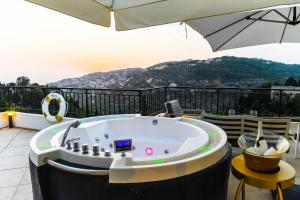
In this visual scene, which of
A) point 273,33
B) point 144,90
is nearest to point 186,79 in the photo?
point 144,90

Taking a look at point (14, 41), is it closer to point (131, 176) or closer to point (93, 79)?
point (93, 79)

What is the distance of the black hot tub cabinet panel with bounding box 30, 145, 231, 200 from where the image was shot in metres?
1.69

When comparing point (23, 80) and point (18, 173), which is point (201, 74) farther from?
point (18, 173)

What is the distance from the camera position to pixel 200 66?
25.9ft

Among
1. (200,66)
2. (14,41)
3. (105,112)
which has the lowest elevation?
(105,112)

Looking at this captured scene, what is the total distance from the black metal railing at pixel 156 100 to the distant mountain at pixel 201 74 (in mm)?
968

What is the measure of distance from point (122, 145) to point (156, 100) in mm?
3045

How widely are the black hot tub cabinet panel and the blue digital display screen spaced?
97cm

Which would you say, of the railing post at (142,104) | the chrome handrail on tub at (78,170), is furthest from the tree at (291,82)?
the chrome handrail on tub at (78,170)

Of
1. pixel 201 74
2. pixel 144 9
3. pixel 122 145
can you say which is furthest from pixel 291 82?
pixel 144 9

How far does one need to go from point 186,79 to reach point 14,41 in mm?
4716

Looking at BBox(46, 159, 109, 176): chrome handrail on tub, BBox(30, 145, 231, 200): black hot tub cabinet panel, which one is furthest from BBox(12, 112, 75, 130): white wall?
BBox(46, 159, 109, 176): chrome handrail on tub

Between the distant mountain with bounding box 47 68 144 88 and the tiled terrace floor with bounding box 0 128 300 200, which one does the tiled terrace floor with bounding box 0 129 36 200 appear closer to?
the tiled terrace floor with bounding box 0 128 300 200

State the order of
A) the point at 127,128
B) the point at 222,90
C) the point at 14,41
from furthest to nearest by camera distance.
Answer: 1. the point at 14,41
2. the point at 222,90
3. the point at 127,128
